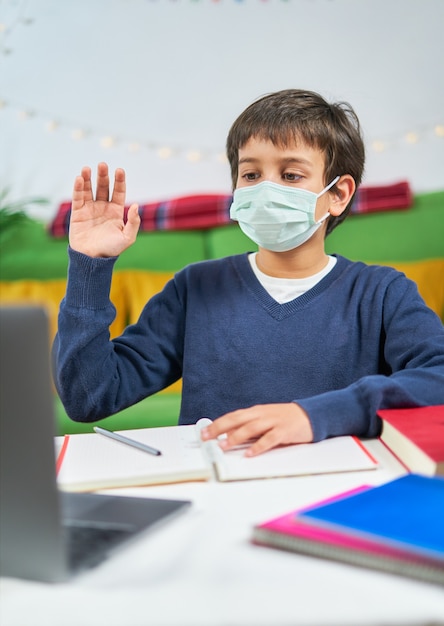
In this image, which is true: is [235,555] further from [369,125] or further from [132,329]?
[369,125]

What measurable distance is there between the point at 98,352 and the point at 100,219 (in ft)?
0.72

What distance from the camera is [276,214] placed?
4.45 feet

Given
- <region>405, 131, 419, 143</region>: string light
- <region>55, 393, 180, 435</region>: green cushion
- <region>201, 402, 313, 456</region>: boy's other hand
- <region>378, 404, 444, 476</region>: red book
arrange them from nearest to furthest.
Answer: <region>378, 404, 444, 476</region>: red book, <region>201, 402, 313, 456</region>: boy's other hand, <region>55, 393, 180, 435</region>: green cushion, <region>405, 131, 419, 143</region>: string light

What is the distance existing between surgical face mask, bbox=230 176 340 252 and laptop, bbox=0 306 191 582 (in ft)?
2.99

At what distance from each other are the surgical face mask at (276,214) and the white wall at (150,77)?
1.59m

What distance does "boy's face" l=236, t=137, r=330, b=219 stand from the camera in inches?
52.5

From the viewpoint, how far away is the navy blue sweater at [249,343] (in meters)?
1.20

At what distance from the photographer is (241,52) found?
2947 mm

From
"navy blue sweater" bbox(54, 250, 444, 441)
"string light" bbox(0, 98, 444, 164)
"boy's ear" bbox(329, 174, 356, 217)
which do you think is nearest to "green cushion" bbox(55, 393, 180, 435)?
"navy blue sweater" bbox(54, 250, 444, 441)

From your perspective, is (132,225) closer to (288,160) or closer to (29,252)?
(288,160)

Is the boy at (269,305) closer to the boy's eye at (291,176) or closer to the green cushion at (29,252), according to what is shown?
the boy's eye at (291,176)

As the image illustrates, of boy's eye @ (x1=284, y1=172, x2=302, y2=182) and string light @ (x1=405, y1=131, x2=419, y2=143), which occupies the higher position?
string light @ (x1=405, y1=131, x2=419, y2=143)

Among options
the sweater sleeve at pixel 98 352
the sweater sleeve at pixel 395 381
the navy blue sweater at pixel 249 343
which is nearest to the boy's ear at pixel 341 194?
the navy blue sweater at pixel 249 343

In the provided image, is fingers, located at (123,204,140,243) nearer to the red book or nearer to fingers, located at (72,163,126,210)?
fingers, located at (72,163,126,210)
